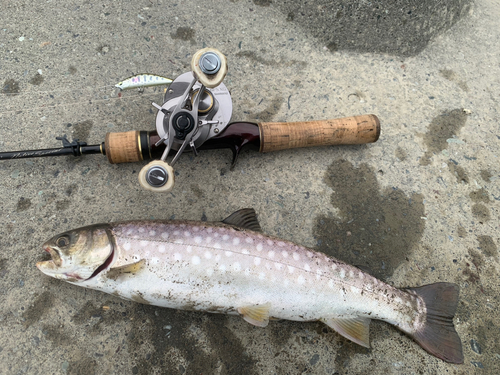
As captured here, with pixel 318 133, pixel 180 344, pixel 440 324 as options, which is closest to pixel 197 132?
pixel 318 133

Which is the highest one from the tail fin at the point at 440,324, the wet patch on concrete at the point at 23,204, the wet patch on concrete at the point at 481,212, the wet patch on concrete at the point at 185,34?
the wet patch on concrete at the point at 185,34

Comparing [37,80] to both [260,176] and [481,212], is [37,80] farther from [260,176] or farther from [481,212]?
[481,212]

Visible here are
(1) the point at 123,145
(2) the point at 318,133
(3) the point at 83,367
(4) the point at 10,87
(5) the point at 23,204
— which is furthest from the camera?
(4) the point at 10,87

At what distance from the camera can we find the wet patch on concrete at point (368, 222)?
2.88m

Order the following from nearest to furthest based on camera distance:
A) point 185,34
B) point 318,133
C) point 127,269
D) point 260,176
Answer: point 127,269
point 318,133
point 260,176
point 185,34

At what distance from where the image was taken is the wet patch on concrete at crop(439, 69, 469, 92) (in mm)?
3720

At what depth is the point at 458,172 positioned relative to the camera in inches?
128

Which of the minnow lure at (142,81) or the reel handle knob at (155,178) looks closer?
the reel handle knob at (155,178)

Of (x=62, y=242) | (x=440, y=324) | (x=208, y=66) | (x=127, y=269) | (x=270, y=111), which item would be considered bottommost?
Answer: (x=440, y=324)

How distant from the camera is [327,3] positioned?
363 centimetres

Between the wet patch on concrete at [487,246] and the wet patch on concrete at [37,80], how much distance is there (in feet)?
14.6

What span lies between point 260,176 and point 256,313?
1237mm

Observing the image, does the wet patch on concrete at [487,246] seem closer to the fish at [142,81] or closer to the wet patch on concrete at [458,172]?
the wet patch on concrete at [458,172]

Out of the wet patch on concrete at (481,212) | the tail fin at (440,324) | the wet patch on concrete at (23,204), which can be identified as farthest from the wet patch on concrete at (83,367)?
the wet patch on concrete at (481,212)
